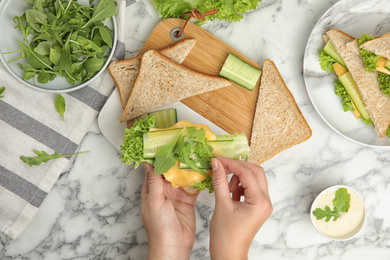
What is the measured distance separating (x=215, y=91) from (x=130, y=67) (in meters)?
0.67

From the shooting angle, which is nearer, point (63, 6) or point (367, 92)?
point (63, 6)

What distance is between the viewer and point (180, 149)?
7.30ft

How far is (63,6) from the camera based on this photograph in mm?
2521

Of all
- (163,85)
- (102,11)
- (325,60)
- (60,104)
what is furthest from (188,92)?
(325,60)

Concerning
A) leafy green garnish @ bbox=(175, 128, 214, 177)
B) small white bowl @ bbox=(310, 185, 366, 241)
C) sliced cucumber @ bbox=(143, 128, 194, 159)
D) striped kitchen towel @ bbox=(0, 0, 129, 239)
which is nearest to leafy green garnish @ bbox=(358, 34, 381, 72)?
small white bowl @ bbox=(310, 185, 366, 241)

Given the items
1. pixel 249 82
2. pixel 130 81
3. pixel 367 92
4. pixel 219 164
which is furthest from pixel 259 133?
pixel 130 81

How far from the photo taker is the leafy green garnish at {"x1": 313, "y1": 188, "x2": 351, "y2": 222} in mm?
2686

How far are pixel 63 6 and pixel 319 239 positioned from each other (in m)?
2.71


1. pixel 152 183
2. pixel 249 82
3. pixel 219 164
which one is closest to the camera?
pixel 219 164

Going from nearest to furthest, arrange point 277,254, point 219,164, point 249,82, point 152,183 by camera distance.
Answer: point 219,164
point 152,183
point 249,82
point 277,254

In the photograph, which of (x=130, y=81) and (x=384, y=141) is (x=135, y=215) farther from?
(x=384, y=141)

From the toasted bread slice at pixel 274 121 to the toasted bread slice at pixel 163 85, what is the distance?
32 cm

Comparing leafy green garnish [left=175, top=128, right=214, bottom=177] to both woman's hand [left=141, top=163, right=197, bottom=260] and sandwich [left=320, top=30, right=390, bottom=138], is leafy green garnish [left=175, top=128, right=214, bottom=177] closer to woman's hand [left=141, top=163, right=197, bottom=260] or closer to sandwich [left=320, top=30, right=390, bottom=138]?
woman's hand [left=141, top=163, right=197, bottom=260]

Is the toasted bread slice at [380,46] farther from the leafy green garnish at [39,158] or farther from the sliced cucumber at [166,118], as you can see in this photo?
the leafy green garnish at [39,158]
